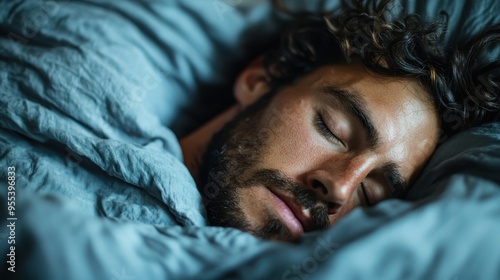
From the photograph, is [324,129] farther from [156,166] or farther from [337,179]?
[156,166]

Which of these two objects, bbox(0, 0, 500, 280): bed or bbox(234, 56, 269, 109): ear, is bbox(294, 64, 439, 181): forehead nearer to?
bbox(0, 0, 500, 280): bed

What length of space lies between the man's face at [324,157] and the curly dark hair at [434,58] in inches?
1.3

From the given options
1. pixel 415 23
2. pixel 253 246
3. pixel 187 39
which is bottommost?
pixel 253 246

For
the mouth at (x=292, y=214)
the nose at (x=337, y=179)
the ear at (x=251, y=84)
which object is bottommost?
the mouth at (x=292, y=214)

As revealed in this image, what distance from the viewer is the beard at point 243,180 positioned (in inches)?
30.9

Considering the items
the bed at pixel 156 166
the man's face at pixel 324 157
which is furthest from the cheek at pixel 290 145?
the bed at pixel 156 166

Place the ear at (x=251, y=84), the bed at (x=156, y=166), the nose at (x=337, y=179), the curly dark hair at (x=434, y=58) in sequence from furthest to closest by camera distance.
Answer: the ear at (x=251, y=84)
the curly dark hair at (x=434, y=58)
the nose at (x=337, y=179)
the bed at (x=156, y=166)

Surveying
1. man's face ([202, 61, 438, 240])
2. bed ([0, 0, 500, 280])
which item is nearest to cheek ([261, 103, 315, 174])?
man's face ([202, 61, 438, 240])

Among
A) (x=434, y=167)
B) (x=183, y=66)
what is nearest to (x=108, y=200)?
(x=183, y=66)

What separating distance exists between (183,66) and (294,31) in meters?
0.29

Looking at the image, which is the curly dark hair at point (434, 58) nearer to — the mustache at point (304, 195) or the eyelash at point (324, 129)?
the eyelash at point (324, 129)

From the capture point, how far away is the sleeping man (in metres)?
0.79

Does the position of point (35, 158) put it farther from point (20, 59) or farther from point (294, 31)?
point (294, 31)

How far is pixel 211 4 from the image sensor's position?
1137 millimetres
